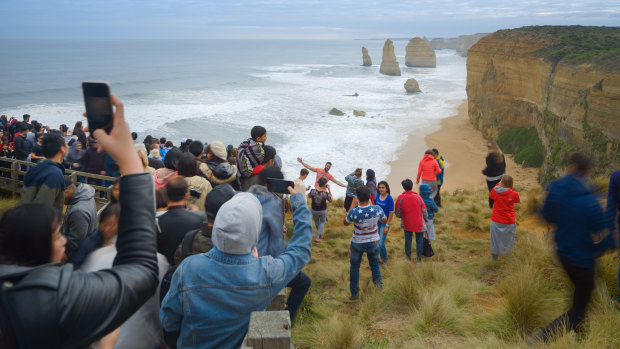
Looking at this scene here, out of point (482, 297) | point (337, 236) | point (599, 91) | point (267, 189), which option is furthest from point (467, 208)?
point (267, 189)

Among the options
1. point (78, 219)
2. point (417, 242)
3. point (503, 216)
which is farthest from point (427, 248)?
point (78, 219)

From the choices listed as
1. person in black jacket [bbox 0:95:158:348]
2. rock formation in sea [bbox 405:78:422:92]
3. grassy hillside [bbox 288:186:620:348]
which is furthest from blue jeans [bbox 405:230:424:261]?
rock formation in sea [bbox 405:78:422:92]

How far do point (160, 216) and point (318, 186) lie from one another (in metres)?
5.27

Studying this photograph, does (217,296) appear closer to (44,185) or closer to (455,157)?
(44,185)

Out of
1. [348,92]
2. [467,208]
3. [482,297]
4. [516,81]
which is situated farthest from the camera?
[348,92]

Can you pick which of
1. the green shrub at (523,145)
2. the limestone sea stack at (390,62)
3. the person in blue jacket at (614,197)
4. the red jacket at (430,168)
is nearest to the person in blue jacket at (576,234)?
the person in blue jacket at (614,197)

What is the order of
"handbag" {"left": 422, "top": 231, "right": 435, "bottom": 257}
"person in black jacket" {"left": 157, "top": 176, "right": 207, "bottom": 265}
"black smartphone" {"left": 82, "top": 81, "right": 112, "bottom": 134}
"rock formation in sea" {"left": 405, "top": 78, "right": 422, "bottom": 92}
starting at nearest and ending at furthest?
"black smartphone" {"left": 82, "top": 81, "right": 112, "bottom": 134} → "person in black jacket" {"left": 157, "top": 176, "right": 207, "bottom": 265} → "handbag" {"left": 422, "top": 231, "right": 435, "bottom": 257} → "rock formation in sea" {"left": 405, "top": 78, "right": 422, "bottom": 92}

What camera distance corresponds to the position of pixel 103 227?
2.88 metres

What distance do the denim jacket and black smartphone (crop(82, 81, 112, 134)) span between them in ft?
4.11

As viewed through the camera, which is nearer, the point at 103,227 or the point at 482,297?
the point at 103,227

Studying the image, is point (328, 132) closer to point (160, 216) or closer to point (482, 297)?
point (482, 297)

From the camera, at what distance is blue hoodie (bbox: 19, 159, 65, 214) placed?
4.23m

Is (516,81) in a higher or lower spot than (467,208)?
higher

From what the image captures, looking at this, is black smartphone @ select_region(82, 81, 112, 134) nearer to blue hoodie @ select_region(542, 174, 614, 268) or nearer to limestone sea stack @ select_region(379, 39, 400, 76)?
blue hoodie @ select_region(542, 174, 614, 268)
